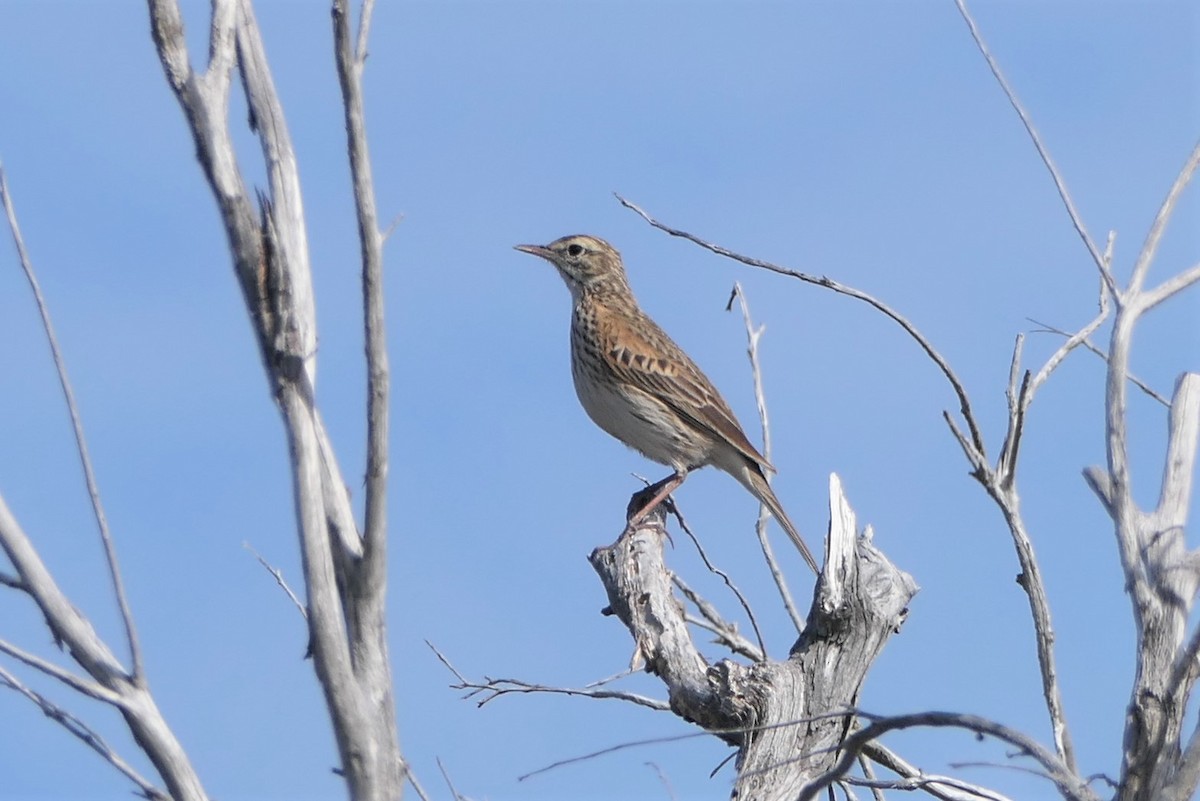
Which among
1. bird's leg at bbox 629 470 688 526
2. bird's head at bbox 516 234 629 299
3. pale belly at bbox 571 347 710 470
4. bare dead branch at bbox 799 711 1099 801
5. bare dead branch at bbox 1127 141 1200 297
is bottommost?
bare dead branch at bbox 799 711 1099 801

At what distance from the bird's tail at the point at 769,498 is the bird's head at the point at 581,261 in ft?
7.04

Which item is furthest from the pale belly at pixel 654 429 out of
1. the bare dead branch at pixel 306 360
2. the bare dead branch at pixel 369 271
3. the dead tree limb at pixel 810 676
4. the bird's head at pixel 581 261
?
the bare dead branch at pixel 369 271

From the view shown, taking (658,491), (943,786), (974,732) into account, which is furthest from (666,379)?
(974,732)

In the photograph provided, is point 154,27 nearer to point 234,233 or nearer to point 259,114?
point 259,114

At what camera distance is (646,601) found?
6430 millimetres

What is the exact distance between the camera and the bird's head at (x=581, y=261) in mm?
11547

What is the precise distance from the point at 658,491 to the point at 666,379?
4.16ft

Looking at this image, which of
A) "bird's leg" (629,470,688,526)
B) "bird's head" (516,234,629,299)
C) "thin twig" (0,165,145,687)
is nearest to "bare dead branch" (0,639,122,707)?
"thin twig" (0,165,145,687)

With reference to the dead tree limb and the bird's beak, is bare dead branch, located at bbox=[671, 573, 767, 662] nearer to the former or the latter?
the dead tree limb

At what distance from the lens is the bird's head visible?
37.9 ft

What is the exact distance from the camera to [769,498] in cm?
985

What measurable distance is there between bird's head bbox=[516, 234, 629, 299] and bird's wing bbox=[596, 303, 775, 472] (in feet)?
2.49

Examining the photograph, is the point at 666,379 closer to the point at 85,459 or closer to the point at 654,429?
the point at 654,429

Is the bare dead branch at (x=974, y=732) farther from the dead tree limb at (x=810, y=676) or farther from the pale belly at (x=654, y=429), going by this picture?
the pale belly at (x=654, y=429)
